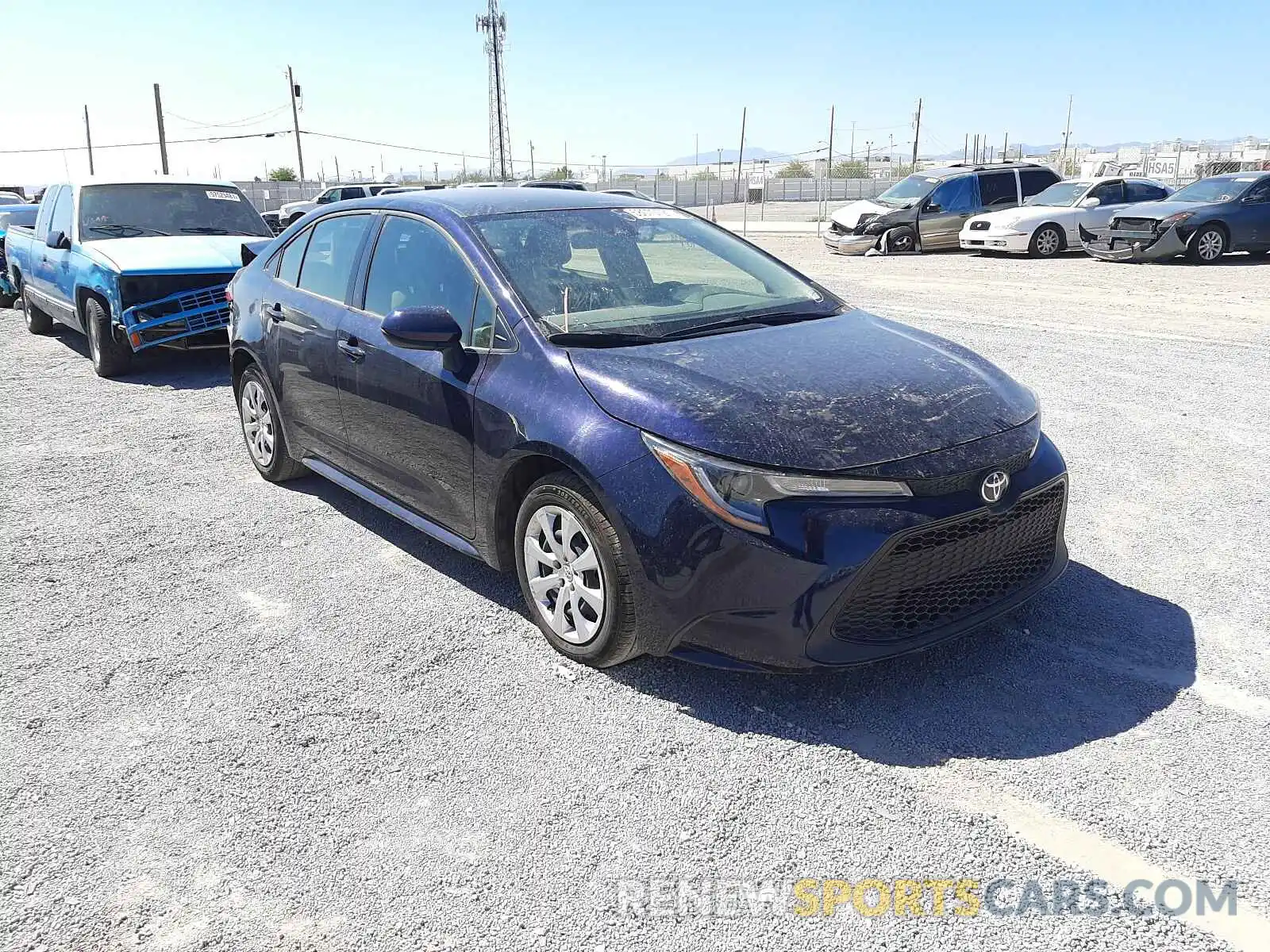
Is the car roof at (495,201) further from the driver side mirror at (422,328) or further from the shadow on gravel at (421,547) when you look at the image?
the shadow on gravel at (421,547)

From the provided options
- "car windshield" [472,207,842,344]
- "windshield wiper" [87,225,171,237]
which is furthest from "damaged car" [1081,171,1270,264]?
"windshield wiper" [87,225,171,237]

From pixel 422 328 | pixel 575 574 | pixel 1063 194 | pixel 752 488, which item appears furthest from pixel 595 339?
pixel 1063 194

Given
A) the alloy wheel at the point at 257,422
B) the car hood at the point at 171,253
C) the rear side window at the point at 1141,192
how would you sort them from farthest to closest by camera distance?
the rear side window at the point at 1141,192 < the car hood at the point at 171,253 < the alloy wheel at the point at 257,422

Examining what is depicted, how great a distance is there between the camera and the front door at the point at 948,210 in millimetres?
19812

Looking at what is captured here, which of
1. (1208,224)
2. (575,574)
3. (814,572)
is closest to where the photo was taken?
(814,572)

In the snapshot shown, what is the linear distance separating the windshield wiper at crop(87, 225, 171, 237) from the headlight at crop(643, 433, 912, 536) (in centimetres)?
863

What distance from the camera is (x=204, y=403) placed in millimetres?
7891

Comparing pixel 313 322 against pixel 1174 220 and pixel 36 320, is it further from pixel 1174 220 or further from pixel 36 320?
pixel 1174 220

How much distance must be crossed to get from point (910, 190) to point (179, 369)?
54.3ft

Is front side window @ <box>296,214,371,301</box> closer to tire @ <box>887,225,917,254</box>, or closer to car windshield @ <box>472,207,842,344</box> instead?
car windshield @ <box>472,207,842,344</box>

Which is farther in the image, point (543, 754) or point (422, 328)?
point (422, 328)

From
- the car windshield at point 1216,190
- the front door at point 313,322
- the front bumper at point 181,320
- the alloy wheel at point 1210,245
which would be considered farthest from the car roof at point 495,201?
the car windshield at point 1216,190

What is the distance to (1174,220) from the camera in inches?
644

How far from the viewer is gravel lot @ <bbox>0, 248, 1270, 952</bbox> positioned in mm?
2383
